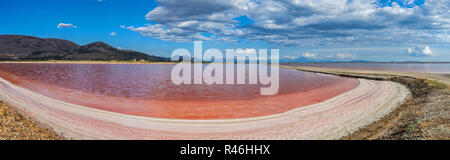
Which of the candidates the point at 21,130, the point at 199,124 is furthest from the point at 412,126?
the point at 21,130

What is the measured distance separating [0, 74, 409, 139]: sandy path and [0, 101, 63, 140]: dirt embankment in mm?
495

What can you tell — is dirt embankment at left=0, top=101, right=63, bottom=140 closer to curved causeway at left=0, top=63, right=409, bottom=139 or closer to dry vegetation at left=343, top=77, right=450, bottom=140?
curved causeway at left=0, top=63, right=409, bottom=139

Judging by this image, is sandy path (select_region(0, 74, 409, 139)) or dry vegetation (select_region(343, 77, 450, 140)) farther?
sandy path (select_region(0, 74, 409, 139))

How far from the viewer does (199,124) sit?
10.2 metres

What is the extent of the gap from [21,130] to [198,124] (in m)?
6.30

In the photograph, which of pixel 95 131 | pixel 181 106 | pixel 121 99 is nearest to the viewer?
Result: pixel 95 131

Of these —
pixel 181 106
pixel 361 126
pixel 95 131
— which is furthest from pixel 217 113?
pixel 361 126

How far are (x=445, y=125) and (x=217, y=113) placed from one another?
30.0ft

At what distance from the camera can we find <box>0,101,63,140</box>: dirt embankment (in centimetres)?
724

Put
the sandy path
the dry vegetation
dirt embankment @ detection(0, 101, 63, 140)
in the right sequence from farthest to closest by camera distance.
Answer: the sandy path → dirt embankment @ detection(0, 101, 63, 140) → the dry vegetation

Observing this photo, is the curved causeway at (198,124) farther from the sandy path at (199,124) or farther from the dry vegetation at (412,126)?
the dry vegetation at (412,126)

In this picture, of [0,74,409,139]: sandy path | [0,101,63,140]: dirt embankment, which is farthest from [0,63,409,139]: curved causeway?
[0,101,63,140]: dirt embankment

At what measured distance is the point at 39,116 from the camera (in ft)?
34.0
